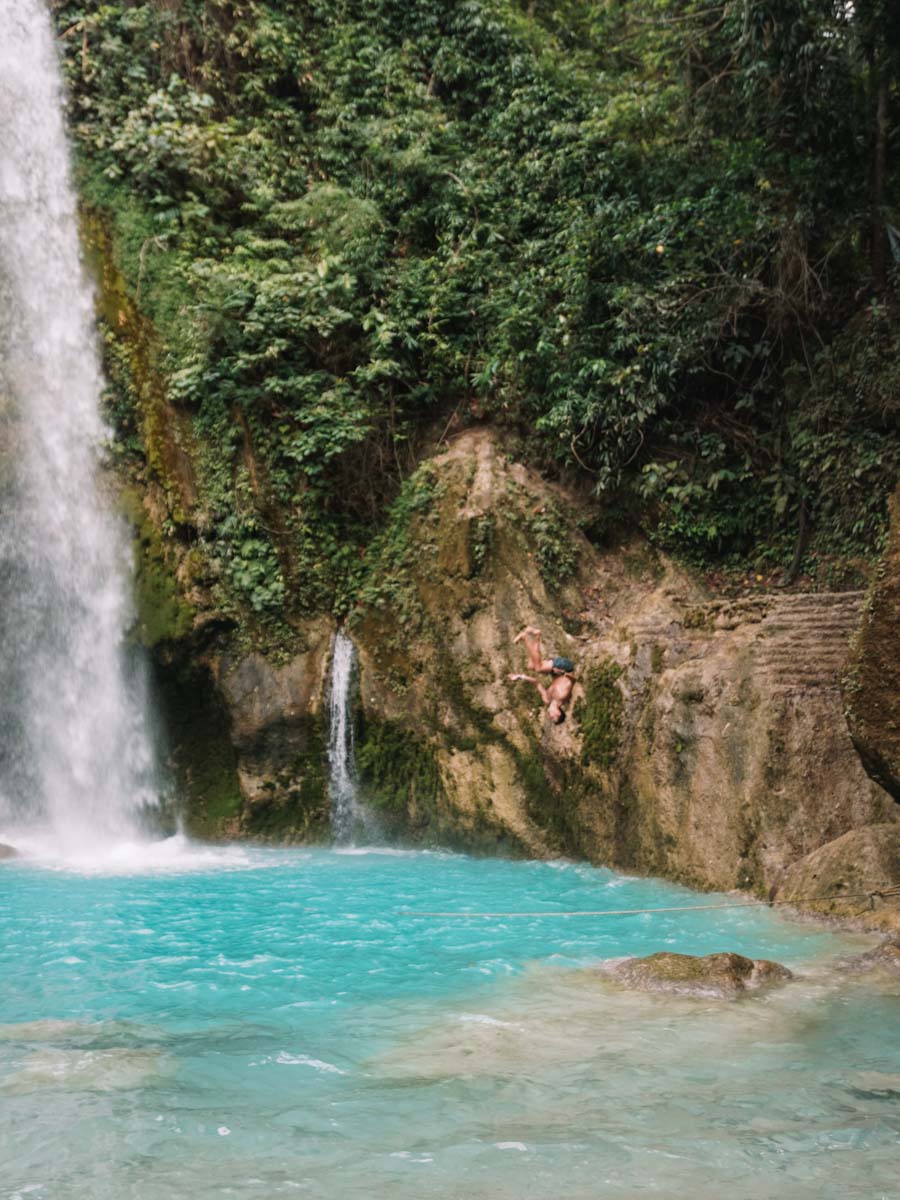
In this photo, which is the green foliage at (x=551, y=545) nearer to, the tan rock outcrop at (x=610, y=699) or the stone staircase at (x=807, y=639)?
the tan rock outcrop at (x=610, y=699)

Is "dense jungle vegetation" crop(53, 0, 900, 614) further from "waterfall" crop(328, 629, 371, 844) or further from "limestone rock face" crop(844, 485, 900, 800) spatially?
"limestone rock face" crop(844, 485, 900, 800)

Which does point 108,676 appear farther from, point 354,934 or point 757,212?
point 757,212

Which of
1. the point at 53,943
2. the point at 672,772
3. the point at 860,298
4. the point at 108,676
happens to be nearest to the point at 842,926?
the point at 672,772

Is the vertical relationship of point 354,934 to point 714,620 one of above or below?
below

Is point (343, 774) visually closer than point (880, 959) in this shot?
No

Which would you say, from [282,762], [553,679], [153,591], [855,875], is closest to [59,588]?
[153,591]

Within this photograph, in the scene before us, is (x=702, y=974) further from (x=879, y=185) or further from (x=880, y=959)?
(x=879, y=185)

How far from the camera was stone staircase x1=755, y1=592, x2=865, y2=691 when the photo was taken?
8.98m

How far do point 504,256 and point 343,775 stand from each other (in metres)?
8.03

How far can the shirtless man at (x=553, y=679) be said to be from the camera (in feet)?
35.5

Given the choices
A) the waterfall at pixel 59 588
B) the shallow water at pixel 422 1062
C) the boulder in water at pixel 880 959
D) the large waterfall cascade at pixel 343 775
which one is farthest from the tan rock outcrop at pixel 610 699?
the waterfall at pixel 59 588

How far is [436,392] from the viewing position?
1444cm

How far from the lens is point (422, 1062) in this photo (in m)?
4.98

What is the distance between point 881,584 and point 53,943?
21.1 ft
